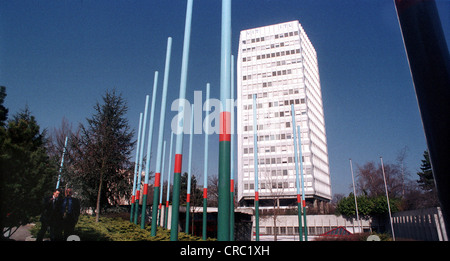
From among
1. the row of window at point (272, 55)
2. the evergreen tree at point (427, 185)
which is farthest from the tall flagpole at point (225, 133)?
the row of window at point (272, 55)

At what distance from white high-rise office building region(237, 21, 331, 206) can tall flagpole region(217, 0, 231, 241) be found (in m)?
52.7

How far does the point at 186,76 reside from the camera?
720cm

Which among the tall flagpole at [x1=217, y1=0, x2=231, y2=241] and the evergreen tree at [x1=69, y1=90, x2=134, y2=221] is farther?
the evergreen tree at [x1=69, y1=90, x2=134, y2=221]

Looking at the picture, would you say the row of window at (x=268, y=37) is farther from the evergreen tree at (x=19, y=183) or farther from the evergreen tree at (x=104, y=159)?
the evergreen tree at (x=19, y=183)

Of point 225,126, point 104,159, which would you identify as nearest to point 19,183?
point 104,159

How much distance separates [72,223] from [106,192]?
12.4 m

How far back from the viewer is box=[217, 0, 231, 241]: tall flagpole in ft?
11.3

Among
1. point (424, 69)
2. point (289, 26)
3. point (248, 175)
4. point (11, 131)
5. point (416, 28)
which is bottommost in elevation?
point (424, 69)

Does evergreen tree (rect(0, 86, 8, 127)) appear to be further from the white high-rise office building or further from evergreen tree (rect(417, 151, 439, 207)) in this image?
the white high-rise office building

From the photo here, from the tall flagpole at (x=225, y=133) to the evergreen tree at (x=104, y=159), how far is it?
39.2 ft

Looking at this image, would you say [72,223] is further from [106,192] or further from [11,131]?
[106,192]

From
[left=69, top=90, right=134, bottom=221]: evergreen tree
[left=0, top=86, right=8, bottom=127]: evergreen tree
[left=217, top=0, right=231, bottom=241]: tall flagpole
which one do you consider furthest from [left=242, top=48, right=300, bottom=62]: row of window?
[left=217, top=0, right=231, bottom=241]: tall flagpole
